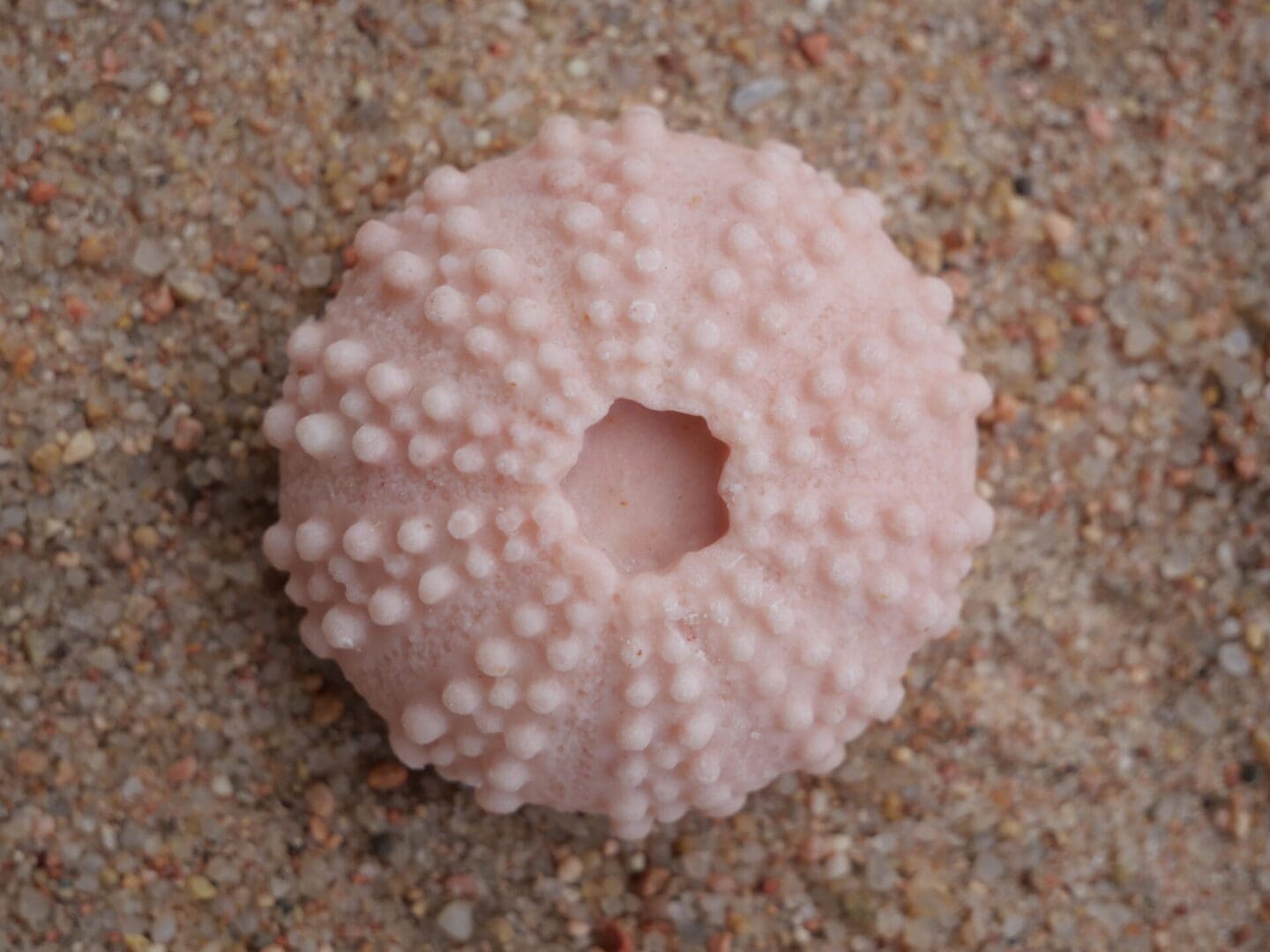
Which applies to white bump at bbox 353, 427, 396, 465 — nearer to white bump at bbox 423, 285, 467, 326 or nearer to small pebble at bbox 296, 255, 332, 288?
white bump at bbox 423, 285, 467, 326

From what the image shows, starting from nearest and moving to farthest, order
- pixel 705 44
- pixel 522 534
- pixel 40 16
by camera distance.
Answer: pixel 522 534
pixel 40 16
pixel 705 44

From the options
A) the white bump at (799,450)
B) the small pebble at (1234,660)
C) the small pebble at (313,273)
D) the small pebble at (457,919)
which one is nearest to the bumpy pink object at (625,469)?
the white bump at (799,450)

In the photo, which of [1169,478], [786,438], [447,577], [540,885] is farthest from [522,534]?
[1169,478]

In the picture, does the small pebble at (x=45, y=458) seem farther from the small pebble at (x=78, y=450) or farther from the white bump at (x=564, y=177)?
the white bump at (x=564, y=177)

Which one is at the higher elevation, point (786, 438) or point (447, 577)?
point (786, 438)

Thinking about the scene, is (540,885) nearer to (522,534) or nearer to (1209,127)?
(522,534)

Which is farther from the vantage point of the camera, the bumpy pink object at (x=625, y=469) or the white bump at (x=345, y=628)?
the white bump at (x=345, y=628)

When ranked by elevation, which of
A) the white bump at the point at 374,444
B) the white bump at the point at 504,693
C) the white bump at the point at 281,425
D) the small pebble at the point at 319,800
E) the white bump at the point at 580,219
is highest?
the white bump at the point at 580,219
